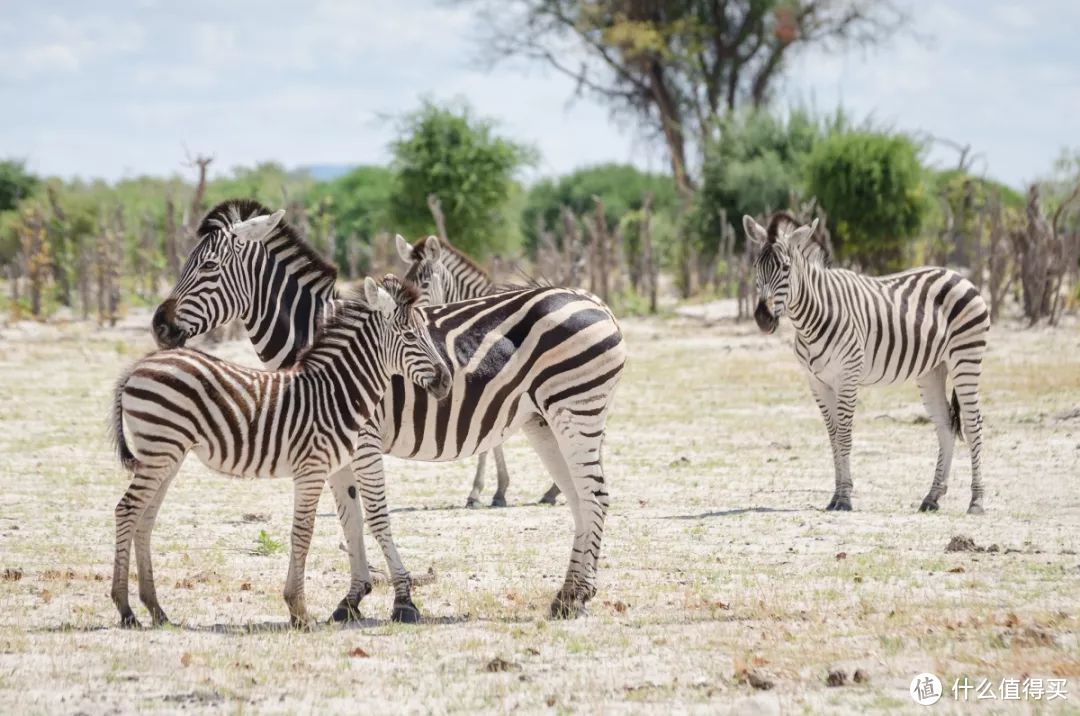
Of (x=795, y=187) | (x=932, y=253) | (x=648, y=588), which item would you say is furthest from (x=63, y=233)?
(x=648, y=588)

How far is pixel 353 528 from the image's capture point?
8.00 metres

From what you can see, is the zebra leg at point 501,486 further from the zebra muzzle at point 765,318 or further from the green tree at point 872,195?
the green tree at point 872,195

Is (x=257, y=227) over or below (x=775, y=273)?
over

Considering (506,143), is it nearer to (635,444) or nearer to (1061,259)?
(1061,259)

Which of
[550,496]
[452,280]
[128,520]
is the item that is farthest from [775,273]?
[128,520]

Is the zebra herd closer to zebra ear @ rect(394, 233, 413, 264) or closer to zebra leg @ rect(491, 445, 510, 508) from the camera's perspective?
A: zebra leg @ rect(491, 445, 510, 508)

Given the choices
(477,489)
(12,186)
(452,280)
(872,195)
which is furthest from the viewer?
(12,186)

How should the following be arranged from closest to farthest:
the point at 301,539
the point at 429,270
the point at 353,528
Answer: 1. the point at 301,539
2. the point at 353,528
3. the point at 429,270

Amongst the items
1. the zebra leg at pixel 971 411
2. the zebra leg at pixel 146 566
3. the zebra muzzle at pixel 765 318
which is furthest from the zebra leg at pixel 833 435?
the zebra leg at pixel 146 566

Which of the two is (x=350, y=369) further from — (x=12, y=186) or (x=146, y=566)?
(x=12, y=186)

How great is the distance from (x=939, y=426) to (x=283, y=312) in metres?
6.61

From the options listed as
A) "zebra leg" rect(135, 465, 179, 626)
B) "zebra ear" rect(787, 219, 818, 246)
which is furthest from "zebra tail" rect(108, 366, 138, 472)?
"zebra ear" rect(787, 219, 818, 246)

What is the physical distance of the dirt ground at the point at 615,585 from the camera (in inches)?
243

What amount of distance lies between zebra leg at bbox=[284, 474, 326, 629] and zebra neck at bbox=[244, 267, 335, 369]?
1240mm
